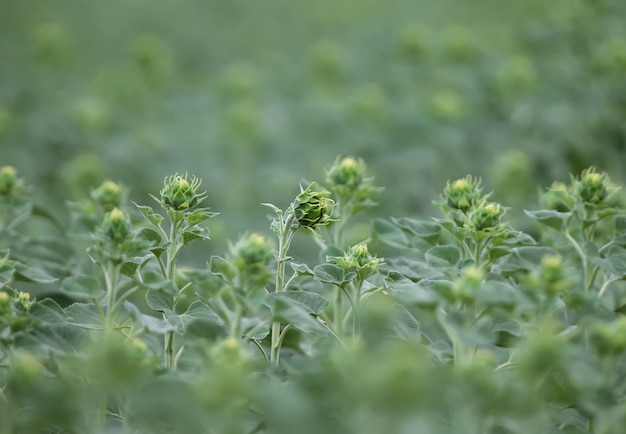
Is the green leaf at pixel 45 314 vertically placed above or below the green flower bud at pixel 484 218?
below

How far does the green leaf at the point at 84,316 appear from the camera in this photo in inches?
58.5

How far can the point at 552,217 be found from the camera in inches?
62.0

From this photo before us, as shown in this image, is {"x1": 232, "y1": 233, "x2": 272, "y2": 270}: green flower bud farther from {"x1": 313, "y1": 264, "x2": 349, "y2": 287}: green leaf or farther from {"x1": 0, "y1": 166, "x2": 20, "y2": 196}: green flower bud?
{"x1": 0, "y1": 166, "x2": 20, "y2": 196}: green flower bud

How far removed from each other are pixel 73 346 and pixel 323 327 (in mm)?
431

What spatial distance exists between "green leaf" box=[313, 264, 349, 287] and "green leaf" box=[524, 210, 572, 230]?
1.24 feet

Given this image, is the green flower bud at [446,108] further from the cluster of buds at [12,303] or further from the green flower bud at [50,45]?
the cluster of buds at [12,303]

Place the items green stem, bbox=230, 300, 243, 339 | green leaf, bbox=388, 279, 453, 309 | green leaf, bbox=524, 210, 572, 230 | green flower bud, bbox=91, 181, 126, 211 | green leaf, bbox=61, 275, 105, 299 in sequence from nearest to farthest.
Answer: green leaf, bbox=388, 279, 453, 309 < green stem, bbox=230, 300, 243, 339 < green leaf, bbox=61, 275, 105, 299 < green leaf, bbox=524, 210, 572, 230 < green flower bud, bbox=91, 181, 126, 211

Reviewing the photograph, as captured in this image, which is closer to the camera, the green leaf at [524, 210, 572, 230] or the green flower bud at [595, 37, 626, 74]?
the green leaf at [524, 210, 572, 230]

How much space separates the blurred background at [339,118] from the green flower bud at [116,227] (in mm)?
1222

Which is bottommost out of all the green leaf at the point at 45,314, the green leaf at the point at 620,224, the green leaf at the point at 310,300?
the green leaf at the point at 45,314

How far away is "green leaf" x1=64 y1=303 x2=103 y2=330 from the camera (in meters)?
1.49

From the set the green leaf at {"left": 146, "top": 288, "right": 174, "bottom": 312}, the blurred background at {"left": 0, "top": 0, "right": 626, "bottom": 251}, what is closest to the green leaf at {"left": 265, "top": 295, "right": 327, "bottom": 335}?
the green leaf at {"left": 146, "top": 288, "right": 174, "bottom": 312}

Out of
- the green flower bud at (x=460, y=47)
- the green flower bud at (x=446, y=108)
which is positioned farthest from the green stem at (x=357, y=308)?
the green flower bud at (x=460, y=47)

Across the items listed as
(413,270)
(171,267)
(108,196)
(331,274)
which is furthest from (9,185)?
(413,270)
